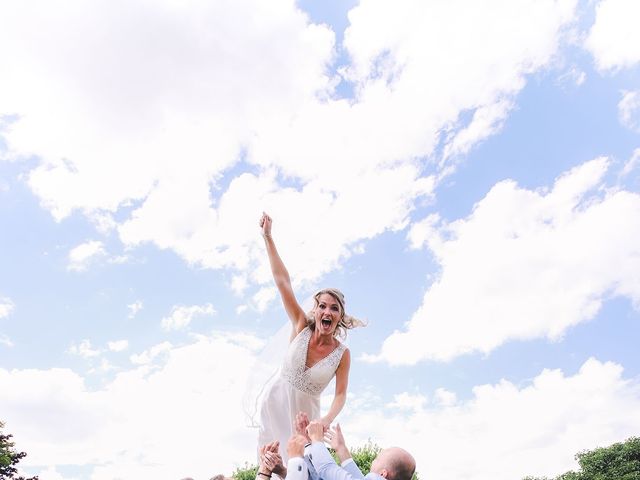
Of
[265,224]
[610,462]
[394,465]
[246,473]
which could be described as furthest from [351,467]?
[610,462]

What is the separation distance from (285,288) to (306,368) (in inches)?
32.9

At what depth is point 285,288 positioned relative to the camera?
20.8 ft

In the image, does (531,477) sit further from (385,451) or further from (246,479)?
(385,451)

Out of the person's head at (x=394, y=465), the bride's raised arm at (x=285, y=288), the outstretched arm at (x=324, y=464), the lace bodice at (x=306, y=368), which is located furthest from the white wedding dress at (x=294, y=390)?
the person's head at (x=394, y=465)

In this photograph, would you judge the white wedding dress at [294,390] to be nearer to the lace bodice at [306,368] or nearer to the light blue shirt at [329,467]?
the lace bodice at [306,368]

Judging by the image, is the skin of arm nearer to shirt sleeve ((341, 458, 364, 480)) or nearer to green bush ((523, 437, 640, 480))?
shirt sleeve ((341, 458, 364, 480))

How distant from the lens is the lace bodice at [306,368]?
245 inches

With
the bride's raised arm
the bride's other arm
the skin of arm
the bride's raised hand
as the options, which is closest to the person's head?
the skin of arm

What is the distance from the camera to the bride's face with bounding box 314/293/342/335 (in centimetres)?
617

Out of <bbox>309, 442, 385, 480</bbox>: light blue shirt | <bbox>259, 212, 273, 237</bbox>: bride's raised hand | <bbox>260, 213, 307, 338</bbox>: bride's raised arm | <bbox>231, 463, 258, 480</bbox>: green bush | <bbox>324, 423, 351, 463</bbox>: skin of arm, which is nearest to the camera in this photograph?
<bbox>309, 442, 385, 480</bbox>: light blue shirt

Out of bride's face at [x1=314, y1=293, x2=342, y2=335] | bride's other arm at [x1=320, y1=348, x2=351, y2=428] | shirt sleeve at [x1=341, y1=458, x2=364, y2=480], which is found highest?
bride's face at [x1=314, y1=293, x2=342, y2=335]

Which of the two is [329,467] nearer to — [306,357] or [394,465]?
[394,465]

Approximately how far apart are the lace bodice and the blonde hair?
0.55 feet

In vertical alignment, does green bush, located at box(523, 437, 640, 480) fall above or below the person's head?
above
